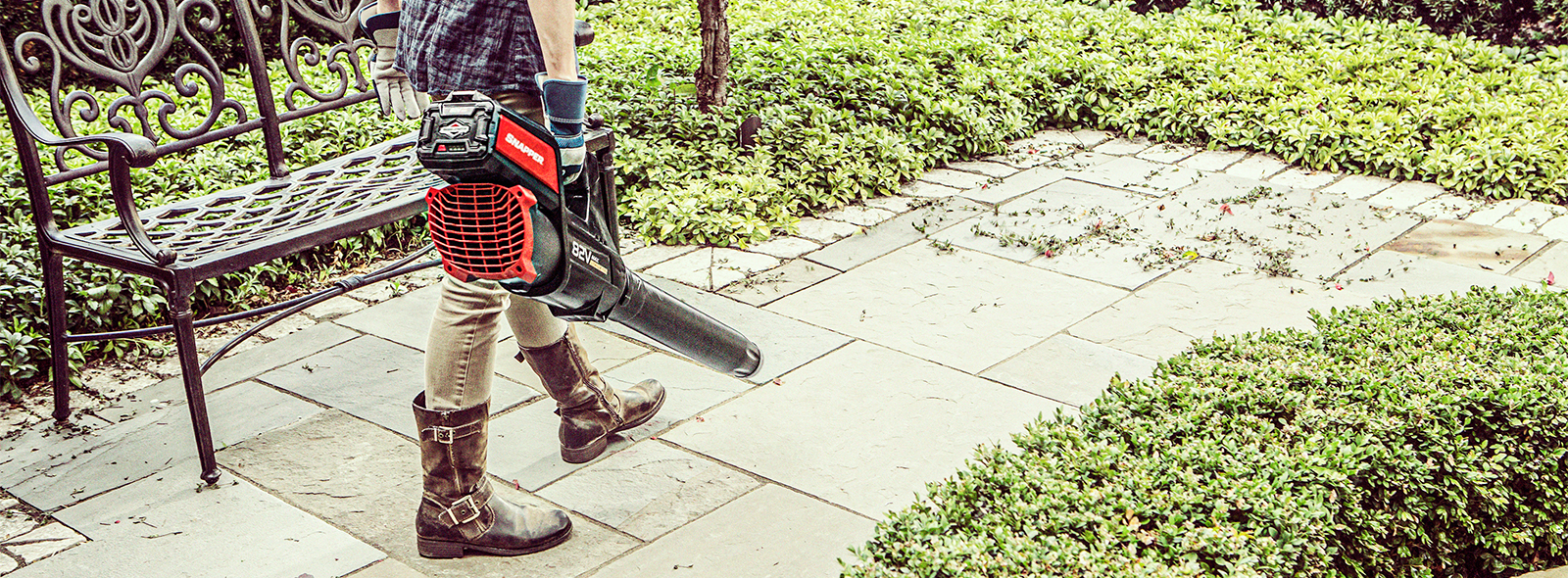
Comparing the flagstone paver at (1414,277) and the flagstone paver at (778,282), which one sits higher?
the flagstone paver at (1414,277)

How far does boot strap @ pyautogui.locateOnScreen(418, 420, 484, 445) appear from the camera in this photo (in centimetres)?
278

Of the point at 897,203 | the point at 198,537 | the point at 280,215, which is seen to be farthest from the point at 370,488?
the point at 897,203

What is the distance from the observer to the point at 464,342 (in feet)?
9.00

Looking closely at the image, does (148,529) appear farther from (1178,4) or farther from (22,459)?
(1178,4)

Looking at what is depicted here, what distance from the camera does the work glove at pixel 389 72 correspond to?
3.07 m

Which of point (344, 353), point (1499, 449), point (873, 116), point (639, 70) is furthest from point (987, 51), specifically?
point (1499, 449)

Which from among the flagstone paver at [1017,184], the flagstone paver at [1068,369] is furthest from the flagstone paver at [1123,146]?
the flagstone paver at [1068,369]

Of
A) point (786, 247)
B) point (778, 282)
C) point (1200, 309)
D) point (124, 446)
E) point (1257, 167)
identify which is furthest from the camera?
point (1257, 167)

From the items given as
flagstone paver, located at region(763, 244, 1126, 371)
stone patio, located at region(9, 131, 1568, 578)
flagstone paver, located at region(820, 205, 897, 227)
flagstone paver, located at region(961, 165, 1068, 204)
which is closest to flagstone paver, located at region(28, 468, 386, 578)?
stone patio, located at region(9, 131, 1568, 578)

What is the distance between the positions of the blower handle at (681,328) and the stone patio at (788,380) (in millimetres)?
293

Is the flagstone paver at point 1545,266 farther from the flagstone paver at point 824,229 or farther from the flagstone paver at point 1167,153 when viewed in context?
the flagstone paver at point 824,229

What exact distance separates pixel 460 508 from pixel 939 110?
401 cm

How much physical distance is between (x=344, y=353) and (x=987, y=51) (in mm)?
4364

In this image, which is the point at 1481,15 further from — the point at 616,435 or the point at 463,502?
the point at 463,502
